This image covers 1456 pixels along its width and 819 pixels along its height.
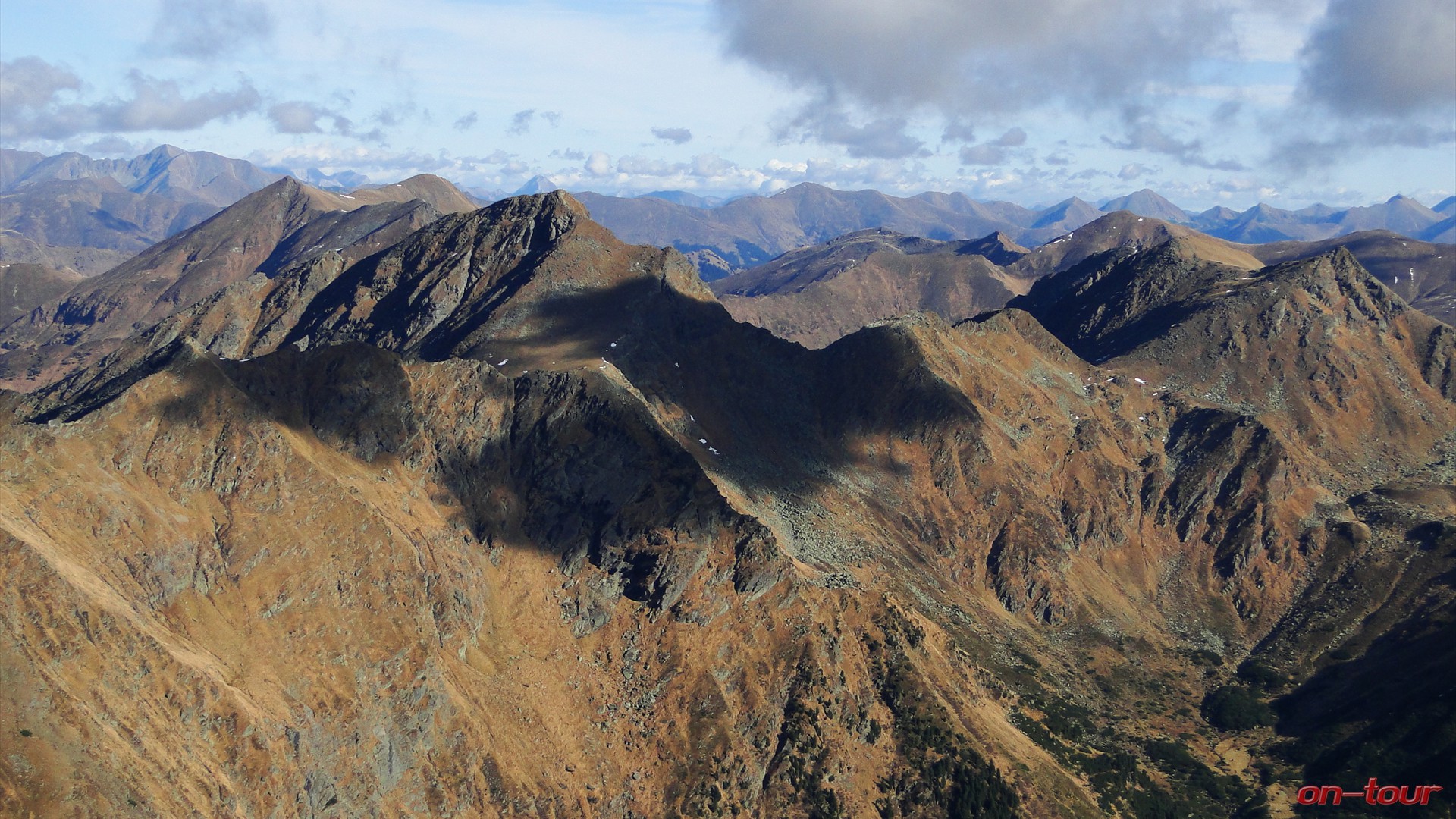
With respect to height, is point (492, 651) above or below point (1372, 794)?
above

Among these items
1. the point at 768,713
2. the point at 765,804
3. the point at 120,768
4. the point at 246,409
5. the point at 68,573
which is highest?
the point at 246,409

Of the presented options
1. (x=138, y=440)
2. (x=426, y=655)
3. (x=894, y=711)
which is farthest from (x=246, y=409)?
(x=894, y=711)

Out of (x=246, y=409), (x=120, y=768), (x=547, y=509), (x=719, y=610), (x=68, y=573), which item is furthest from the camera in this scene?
(x=547, y=509)

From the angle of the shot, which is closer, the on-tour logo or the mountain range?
the mountain range

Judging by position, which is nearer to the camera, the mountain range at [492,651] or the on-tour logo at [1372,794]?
the mountain range at [492,651]

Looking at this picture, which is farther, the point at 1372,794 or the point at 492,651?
the point at 1372,794

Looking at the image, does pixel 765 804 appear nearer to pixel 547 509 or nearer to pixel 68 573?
pixel 547 509

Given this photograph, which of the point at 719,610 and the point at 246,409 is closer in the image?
the point at 246,409

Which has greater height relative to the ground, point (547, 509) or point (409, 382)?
point (409, 382)
